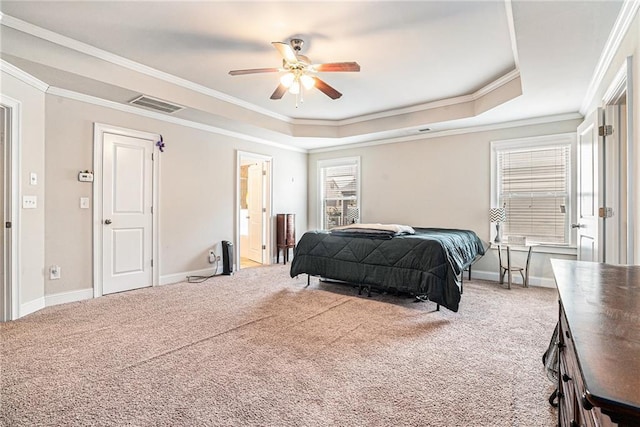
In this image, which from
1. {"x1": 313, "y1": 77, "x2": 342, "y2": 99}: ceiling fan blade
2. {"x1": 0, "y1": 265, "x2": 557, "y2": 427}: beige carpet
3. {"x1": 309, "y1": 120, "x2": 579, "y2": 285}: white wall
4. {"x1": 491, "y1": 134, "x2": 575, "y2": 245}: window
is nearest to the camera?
{"x1": 0, "y1": 265, "x2": 557, "y2": 427}: beige carpet

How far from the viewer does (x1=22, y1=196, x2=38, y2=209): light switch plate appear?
317 centimetres

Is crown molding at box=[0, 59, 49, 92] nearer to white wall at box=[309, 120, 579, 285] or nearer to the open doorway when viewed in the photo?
the open doorway

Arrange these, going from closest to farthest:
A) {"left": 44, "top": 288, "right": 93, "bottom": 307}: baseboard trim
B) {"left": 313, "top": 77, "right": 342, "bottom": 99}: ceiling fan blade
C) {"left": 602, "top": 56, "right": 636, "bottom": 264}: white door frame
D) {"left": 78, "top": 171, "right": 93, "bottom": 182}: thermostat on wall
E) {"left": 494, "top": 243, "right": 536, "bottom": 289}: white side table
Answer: {"left": 602, "top": 56, "right": 636, "bottom": 264}: white door frame
{"left": 313, "top": 77, "right": 342, "bottom": 99}: ceiling fan blade
{"left": 44, "top": 288, "right": 93, "bottom": 307}: baseboard trim
{"left": 78, "top": 171, "right": 93, "bottom": 182}: thermostat on wall
{"left": 494, "top": 243, "right": 536, "bottom": 289}: white side table

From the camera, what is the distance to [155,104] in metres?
3.98

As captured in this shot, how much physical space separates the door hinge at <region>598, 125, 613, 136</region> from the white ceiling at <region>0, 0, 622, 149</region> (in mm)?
573

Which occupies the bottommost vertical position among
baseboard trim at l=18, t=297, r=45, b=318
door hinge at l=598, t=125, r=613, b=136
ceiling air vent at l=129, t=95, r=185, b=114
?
baseboard trim at l=18, t=297, r=45, b=318

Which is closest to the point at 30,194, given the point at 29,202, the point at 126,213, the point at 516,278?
the point at 29,202

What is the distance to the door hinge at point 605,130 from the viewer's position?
2566 millimetres

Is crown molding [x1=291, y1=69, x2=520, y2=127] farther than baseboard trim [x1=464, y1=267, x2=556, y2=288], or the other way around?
baseboard trim [x1=464, y1=267, x2=556, y2=288]

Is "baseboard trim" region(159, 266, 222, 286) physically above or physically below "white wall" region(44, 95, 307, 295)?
below

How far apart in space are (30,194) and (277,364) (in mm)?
3087

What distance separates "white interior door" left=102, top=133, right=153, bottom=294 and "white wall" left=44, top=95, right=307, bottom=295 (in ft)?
0.56

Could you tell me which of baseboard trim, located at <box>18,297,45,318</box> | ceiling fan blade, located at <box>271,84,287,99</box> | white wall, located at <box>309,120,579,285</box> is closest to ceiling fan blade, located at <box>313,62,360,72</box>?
ceiling fan blade, located at <box>271,84,287,99</box>

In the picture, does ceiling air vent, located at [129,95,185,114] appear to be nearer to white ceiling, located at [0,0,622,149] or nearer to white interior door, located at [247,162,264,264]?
white ceiling, located at [0,0,622,149]
